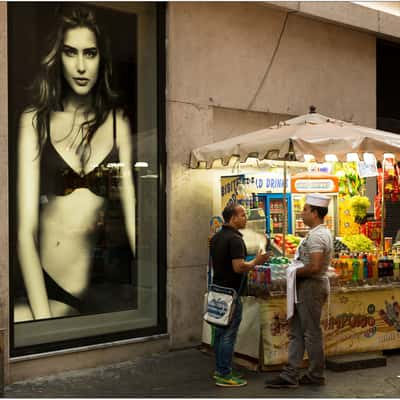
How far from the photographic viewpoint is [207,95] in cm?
862

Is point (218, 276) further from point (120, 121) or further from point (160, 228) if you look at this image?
point (120, 121)

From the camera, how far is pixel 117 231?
7980 millimetres

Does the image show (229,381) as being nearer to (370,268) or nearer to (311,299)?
(311,299)

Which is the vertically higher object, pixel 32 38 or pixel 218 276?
pixel 32 38

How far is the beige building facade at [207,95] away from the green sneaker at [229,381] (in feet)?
4.95

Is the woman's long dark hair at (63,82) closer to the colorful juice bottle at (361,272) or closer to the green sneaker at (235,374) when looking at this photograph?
the green sneaker at (235,374)

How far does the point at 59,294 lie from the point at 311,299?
2836 millimetres

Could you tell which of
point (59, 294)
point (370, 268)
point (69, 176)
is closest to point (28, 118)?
point (69, 176)

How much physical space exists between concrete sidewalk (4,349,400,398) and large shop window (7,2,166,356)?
17.1 inches

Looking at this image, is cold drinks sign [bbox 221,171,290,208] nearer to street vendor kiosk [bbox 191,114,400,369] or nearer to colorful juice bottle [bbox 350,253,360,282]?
street vendor kiosk [bbox 191,114,400,369]

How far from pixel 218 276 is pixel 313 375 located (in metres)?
1.32

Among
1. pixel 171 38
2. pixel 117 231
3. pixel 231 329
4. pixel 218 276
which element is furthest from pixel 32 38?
pixel 231 329

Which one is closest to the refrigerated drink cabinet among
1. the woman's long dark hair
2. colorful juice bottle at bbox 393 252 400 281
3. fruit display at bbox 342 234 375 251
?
fruit display at bbox 342 234 375 251

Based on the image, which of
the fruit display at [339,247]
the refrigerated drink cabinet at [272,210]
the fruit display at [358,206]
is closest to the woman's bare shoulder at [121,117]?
the refrigerated drink cabinet at [272,210]
